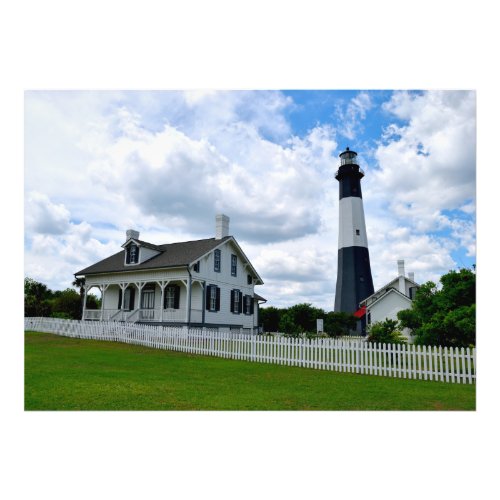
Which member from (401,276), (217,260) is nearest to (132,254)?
(217,260)

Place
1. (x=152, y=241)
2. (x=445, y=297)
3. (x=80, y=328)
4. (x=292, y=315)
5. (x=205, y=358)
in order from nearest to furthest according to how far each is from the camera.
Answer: (x=445, y=297) < (x=205, y=358) < (x=80, y=328) < (x=152, y=241) < (x=292, y=315)

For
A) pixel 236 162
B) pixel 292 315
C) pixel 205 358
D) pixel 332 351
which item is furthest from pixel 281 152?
pixel 292 315

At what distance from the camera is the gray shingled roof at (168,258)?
1955cm

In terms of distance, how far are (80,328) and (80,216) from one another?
31.3 ft

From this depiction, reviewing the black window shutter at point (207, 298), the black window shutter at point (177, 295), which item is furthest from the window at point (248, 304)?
the black window shutter at point (177, 295)

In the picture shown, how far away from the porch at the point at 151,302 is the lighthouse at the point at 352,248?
9.77 m

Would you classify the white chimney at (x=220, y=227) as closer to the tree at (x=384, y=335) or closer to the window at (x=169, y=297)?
the window at (x=169, y=297)

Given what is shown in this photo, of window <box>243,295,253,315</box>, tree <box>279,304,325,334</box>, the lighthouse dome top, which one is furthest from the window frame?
the lighthouse dome top

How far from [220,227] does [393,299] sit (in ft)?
32.0

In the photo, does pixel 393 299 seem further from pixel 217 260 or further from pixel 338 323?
pixel 217 260

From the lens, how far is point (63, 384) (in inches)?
293

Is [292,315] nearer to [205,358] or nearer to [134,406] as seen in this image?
[205,358]

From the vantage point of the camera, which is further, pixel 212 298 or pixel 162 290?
pixel 212 298

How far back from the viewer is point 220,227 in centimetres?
2100
